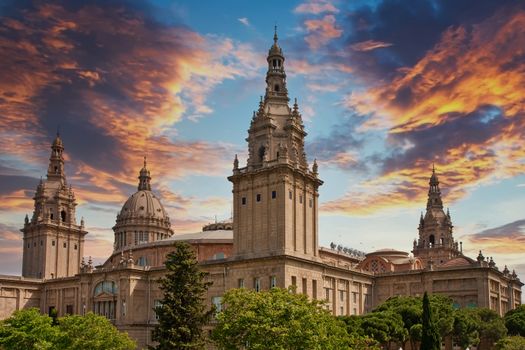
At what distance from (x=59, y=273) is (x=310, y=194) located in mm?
64472

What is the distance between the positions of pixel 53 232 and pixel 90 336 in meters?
65.9

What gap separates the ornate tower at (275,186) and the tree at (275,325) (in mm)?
26270

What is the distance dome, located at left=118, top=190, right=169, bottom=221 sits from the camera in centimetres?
15050

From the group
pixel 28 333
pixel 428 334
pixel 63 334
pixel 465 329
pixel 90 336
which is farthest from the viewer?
pixel 465 329

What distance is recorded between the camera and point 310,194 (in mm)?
86312

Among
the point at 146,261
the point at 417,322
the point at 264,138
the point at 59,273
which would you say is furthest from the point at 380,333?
the point at 59,273

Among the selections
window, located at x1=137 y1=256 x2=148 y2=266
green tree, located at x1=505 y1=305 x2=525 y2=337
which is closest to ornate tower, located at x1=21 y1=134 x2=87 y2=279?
window, located at x1=137 y1=256 x2=148 y2=266

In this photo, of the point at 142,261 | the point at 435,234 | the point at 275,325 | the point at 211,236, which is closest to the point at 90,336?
the point at 275,325

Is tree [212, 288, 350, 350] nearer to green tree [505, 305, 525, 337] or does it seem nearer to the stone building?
the stone building

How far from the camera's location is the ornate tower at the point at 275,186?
80.7 meters

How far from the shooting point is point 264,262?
7988cm

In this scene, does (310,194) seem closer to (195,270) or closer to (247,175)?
(247,175)

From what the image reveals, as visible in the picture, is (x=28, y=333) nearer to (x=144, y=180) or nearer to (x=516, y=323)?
(x=516, y=323)

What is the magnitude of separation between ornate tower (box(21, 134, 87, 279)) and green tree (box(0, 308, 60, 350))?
178 ft
